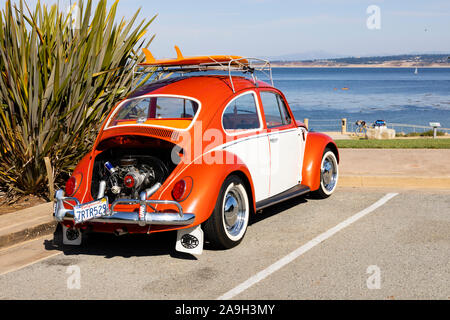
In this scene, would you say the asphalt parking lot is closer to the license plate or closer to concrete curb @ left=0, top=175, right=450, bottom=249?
concrete curb @ left=0, top=175, right=450, bottom=249

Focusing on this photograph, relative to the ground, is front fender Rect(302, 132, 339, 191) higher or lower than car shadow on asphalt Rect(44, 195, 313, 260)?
higher

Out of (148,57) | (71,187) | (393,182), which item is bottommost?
(393,182)

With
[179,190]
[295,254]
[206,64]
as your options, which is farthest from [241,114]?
[295,254]

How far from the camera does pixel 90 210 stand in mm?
5402

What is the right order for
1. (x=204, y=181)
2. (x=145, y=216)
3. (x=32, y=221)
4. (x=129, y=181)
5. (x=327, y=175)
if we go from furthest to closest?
(x=327, y=175), (x=32, y=221), (x=129, y=181), (x=204, y=181), (x=145, y=216)

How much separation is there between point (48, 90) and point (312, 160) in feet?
12.1

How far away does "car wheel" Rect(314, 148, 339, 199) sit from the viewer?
8.24m

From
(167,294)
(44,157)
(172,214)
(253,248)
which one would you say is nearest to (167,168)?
(172,214)

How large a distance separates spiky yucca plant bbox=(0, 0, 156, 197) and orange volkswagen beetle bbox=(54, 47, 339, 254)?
136 cm

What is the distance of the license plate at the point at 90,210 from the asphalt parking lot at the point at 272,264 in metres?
0.50

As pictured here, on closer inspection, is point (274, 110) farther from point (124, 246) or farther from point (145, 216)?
point (145, 216)

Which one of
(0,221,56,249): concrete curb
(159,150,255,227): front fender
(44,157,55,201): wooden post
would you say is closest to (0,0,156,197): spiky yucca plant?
(44,157,55,201): wooden post

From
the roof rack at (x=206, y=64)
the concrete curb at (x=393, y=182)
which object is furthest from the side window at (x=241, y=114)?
the concrete curb at (x=393, y=182)
